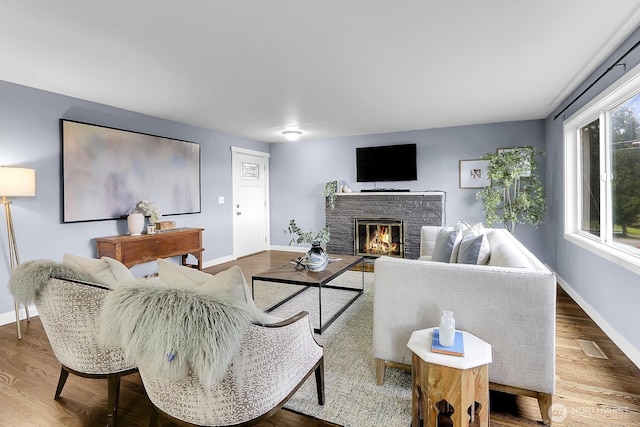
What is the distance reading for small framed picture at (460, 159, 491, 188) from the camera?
A: 17.3 ft

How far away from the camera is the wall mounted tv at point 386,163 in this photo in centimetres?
567

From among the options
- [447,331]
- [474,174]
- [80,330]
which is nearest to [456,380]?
[447,331]

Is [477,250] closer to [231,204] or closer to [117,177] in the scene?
[117,177]

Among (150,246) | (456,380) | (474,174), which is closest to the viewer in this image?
(456,380)

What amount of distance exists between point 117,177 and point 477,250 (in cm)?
406

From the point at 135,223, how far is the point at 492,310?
3.91 metres

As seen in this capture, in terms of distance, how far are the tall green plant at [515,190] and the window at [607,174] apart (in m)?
0.62

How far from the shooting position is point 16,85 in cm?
316

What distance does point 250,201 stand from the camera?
642 centimetres

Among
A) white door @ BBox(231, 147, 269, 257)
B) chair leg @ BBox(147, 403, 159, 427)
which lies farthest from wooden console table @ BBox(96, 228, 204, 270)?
chair leg @ BBox(147, 403, 159, 427)

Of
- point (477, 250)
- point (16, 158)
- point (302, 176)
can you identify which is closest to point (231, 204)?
point (302, 176)

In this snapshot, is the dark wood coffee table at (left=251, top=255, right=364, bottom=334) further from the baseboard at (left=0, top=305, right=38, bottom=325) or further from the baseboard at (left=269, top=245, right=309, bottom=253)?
the baseboard at (left=269, top=245, right=309, bottom=253)

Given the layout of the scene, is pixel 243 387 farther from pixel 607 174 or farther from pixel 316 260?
pixel 607 174

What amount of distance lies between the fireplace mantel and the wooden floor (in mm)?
2925
